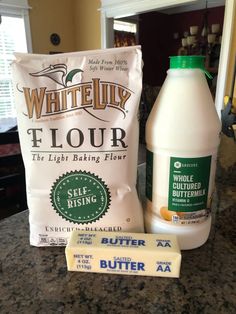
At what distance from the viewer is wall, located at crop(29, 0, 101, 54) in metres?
2.89

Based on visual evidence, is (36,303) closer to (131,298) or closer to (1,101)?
(131,298)

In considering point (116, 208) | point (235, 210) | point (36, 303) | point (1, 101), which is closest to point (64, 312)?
point (36, 303)

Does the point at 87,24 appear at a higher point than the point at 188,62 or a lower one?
higher

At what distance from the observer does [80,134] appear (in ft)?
1.25

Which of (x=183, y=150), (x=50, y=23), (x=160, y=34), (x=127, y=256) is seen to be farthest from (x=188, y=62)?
(x=160, y=34)

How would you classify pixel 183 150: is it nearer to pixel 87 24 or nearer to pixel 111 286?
pixel 111 286

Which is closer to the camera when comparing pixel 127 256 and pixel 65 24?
pixel 127 256

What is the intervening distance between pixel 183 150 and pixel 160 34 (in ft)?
16.3

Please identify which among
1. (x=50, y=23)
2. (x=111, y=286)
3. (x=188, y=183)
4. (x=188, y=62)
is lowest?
(x=111, y=286)

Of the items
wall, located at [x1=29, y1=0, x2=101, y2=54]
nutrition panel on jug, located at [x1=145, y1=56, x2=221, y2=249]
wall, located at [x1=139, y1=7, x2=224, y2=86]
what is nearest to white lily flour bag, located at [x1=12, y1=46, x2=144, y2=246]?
nutrition panel on jug, located at [x1=145, y1=56, x2=221, y2=249]

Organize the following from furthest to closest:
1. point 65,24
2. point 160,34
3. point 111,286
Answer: point 160,34
point 65,24
point 111,286

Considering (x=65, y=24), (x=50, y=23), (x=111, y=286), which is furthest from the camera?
(x=65, y=24)

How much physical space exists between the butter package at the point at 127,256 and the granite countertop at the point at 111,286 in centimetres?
1

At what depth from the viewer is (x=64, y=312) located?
310 mm
